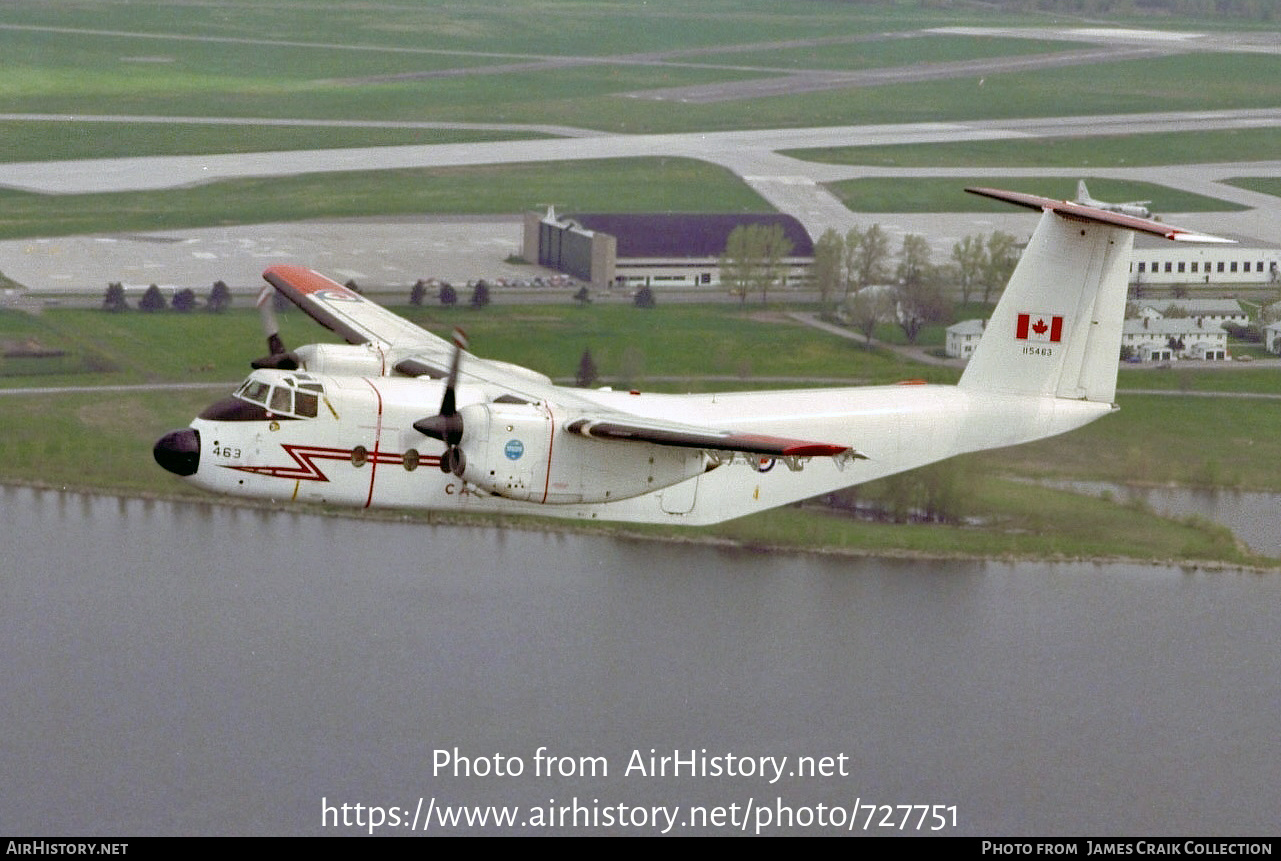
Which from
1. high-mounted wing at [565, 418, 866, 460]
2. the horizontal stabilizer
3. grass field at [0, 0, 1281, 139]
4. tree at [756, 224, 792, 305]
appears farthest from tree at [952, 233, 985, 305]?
high-mounted wing at [565, 418, 866, 460]

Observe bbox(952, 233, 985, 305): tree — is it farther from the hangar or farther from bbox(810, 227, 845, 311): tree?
the hangar

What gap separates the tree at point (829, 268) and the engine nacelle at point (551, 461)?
46.7 meters

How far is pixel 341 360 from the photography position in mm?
33188

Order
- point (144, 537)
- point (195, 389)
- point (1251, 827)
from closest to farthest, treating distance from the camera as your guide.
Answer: point (1251, 827), point (144, 537), point (195, 389)

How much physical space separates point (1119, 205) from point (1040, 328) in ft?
179

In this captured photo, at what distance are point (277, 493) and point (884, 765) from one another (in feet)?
66.5

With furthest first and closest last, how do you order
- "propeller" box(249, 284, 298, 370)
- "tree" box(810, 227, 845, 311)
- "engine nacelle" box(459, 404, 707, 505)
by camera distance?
"tree" box(810, 227, 845, 311) → "propeller" box(249, 284, 298, 370) → "engine nacelle" box(459, 404, 707, 505)

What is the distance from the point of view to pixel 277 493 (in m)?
29.4

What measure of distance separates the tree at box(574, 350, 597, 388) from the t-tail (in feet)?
98.6

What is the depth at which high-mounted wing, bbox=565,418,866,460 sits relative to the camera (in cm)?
2855

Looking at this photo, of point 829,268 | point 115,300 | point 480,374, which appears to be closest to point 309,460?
point 480,374

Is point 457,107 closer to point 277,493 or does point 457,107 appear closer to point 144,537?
point 144,537

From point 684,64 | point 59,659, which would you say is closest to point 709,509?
point 59,659

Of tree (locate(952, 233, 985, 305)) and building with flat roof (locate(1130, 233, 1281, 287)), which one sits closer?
tree (locate(952, 233, 985, 305))
